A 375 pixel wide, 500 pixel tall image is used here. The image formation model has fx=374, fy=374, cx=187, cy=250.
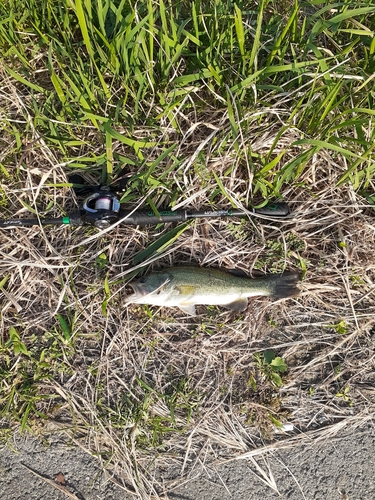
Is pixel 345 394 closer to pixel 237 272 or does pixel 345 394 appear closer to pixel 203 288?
pixel 237 272

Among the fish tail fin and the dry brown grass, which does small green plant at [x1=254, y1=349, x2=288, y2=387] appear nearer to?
the dry brown grass

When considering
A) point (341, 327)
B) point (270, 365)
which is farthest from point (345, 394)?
point (270, 365)

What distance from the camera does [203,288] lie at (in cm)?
279

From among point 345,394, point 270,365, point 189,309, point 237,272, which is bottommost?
Result: point 345,394

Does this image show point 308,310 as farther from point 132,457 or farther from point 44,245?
point 44,245

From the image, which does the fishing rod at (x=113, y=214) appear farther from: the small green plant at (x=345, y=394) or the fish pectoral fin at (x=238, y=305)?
the small green plant at (x=345, y=394)

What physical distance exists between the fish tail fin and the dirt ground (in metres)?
1.21

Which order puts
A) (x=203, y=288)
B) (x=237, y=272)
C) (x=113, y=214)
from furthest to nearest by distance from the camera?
(x=237, y=272) → (x=203, y=288) → (x=113, y=214)

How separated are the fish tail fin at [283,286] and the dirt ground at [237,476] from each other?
3.98 ft

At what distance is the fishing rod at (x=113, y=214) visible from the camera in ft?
8.63

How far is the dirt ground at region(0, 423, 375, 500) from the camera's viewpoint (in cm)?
293

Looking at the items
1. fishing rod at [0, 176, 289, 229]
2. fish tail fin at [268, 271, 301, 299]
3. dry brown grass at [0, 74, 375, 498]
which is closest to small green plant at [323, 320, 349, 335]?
dry brown grass at [0, 74, 375, 498]

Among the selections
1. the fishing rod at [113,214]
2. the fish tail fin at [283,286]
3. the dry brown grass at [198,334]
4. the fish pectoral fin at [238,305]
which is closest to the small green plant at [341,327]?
the dry brown grass at [198,334]

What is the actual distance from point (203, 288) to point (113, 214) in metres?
0.85
